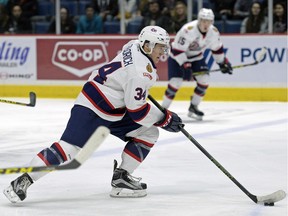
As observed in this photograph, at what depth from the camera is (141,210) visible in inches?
184

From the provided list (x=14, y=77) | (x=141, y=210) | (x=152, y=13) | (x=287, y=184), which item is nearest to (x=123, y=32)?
(x=152, y=13)

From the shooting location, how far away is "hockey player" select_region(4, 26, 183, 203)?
15.6 ft

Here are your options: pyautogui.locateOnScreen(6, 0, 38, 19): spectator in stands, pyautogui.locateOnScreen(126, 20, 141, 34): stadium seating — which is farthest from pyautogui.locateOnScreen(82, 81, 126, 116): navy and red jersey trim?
pyautogui.locateOnScreen(6, 0, 38, 19): spectator in stands

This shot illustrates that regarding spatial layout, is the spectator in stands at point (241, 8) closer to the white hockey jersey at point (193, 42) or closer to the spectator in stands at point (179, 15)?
the spectator in stands at point (179, 15)

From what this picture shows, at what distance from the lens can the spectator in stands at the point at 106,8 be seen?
467 inches

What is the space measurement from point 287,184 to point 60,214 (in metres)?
1.59

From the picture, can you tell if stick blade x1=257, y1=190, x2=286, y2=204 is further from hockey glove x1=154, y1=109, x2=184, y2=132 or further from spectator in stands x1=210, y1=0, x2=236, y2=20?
spectator in stands x1=210, y1=0, x2=236, y2=20

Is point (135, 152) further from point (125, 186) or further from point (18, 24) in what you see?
point (18, 24)

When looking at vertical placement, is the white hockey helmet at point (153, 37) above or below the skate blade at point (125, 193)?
above

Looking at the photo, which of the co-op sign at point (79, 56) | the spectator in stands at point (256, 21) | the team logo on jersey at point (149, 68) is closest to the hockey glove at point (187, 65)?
the spectator in stands at point (256, 21)

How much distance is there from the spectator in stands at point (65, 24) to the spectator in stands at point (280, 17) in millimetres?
2685

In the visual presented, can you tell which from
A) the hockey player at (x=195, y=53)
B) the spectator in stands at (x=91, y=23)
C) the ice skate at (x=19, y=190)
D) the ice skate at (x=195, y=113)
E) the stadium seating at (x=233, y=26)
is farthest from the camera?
the spectator in stands at (x=91, y=23)

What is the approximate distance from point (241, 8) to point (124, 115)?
659 centimetres

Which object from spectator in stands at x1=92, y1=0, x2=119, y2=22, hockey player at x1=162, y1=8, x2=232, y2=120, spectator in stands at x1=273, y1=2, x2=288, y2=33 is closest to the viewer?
hockey player at x1=162, y1=8, x2=232, y2=120
